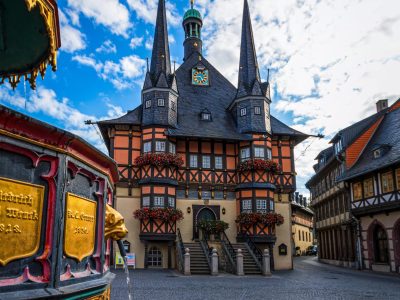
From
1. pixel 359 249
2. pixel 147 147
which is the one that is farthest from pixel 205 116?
pixel 359 249

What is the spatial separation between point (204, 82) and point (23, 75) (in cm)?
2807

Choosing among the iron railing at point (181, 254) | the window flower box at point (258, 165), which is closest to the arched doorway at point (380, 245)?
the window flower box at point (258, 165)

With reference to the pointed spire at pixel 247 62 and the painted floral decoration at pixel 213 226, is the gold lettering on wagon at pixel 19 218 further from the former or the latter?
the pointed spire at pixel 247 62

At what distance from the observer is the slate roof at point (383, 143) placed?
2483 centimetres

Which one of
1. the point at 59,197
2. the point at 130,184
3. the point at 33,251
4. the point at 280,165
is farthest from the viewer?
the point at 280,165

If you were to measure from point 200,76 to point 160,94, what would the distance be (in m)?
6.56

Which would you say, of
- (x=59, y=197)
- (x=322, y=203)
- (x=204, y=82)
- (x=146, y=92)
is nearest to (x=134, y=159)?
(x=146, y=92)

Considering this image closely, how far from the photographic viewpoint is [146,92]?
92.2ft

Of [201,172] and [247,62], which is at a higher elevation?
[247,62]

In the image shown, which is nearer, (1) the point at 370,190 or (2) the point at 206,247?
(2) the point at 206,247

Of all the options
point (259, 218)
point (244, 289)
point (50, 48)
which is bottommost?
point (244, 289)

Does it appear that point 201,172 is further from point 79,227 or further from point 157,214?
point 79,227

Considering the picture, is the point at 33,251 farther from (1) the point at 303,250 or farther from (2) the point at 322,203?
(1) the point at 303,250

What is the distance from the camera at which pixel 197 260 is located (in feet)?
75.4
